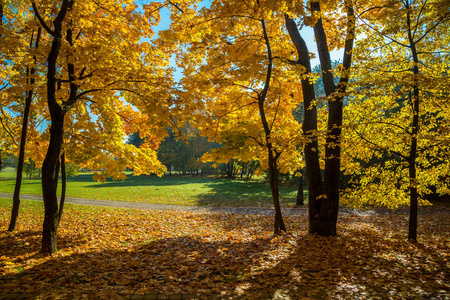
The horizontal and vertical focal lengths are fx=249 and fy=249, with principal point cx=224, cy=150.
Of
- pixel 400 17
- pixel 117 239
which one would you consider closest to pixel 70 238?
pixel 117 239

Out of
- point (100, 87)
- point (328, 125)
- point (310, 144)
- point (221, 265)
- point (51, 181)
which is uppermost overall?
point (100, 87)

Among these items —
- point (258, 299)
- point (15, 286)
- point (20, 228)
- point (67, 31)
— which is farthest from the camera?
point (20, 228)

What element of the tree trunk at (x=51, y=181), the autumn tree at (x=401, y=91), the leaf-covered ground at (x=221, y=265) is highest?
the autumn tree at (x=401, y=91)

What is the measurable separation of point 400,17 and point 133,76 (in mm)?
6786

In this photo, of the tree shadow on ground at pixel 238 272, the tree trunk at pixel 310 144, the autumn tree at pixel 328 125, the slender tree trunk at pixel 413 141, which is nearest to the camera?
the tree shadow on ground at pixel 238 272

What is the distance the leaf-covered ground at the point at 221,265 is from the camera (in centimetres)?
376

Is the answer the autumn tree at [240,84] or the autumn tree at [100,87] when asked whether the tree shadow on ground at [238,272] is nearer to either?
the autumn tree at [100,87]

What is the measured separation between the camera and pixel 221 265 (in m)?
4.77

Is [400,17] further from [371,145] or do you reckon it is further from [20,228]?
[20,228]

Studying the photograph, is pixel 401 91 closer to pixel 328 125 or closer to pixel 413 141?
pixel 413 141

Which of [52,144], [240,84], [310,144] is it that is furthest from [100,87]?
[310,144]

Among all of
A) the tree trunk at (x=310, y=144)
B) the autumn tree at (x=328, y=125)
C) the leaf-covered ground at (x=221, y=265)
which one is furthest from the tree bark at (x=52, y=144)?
the tree trunk at (x=310, y=144)

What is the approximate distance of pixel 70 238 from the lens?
22.8 feet

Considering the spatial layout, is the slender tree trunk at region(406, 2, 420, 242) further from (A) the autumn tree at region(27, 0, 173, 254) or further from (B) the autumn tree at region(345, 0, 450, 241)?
(A) the autumn tree at region(27, 0, 173, 254)
